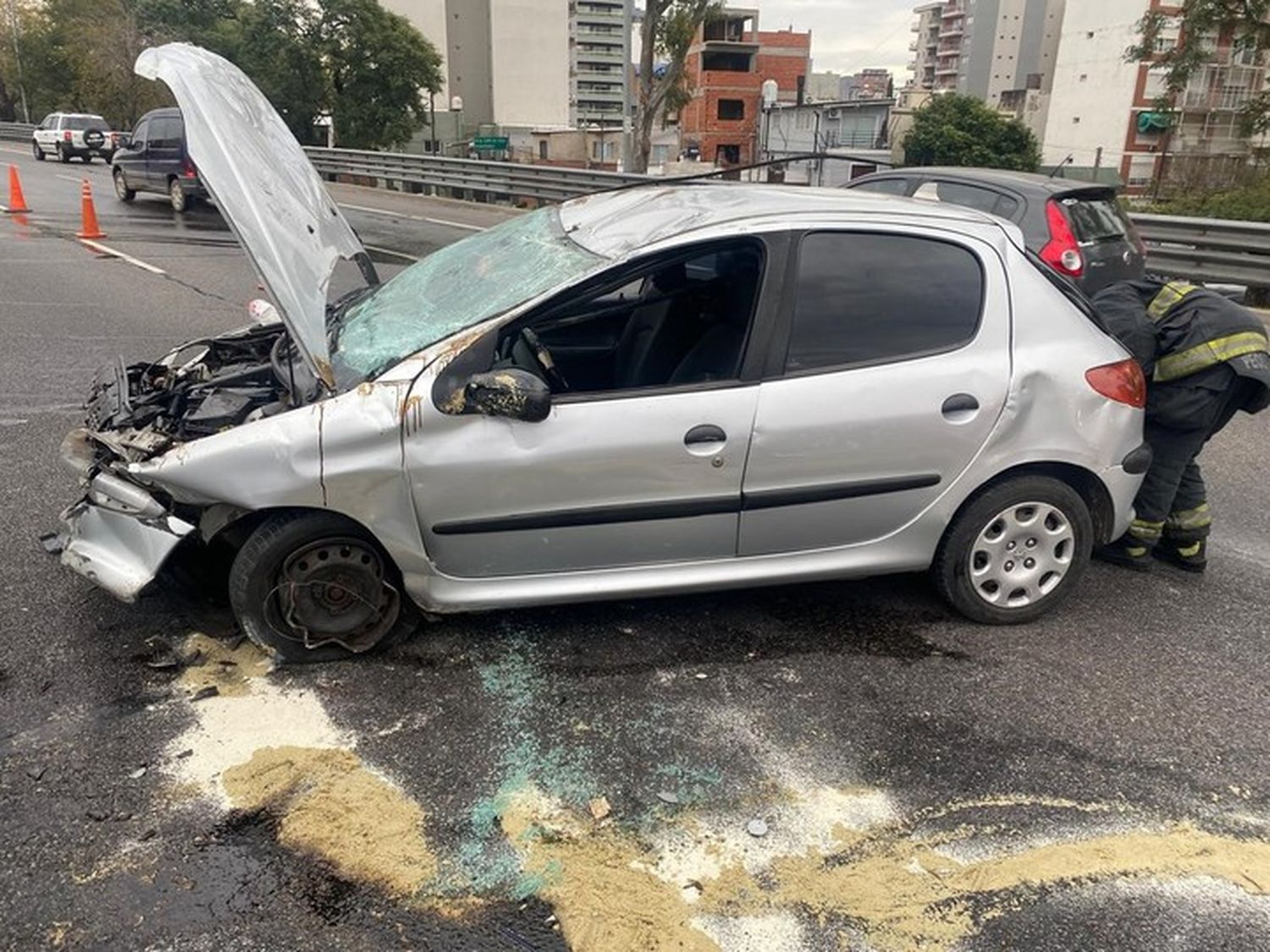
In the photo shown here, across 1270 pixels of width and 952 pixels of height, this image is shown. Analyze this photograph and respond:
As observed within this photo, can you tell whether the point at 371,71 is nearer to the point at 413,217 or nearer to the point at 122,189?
the point at 122,189

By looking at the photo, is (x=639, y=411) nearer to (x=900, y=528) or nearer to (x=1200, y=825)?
(x=900, y=528)

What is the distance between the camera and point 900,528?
350 centimetres

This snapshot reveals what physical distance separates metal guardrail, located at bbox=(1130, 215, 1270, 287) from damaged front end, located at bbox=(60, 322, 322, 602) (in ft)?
32.8

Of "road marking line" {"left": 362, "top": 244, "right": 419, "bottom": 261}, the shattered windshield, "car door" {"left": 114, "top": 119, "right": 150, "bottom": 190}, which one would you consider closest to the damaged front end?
the shattered windshield

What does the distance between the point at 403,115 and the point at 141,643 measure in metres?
56.9

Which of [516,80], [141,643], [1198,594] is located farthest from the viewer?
[516,80]

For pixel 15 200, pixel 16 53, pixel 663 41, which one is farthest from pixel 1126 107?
pixel 16 53

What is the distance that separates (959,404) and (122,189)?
69.1ft

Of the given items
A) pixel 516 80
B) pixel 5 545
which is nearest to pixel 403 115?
pixel 516 80

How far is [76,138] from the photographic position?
104 ft

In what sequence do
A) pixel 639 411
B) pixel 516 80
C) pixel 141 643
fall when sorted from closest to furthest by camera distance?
pixel 639 411
pixel 141 643
pixel 516 80

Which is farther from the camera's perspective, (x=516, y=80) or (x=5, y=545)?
(x=516, y=80)

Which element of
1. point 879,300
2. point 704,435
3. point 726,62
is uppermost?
point 726,62

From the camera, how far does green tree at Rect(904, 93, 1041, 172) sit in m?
59.4
